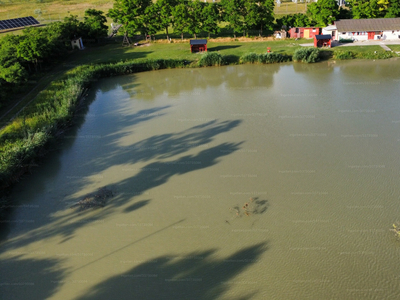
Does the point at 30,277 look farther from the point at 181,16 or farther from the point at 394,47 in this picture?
the point at 394,47

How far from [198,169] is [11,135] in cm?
1037

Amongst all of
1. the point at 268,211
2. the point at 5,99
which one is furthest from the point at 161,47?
the point at 268,211

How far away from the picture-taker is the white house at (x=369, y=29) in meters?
33.4

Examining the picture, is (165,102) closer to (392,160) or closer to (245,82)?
(245,82)

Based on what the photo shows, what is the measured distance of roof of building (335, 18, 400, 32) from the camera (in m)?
33.4

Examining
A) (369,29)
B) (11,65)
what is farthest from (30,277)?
(369,29)

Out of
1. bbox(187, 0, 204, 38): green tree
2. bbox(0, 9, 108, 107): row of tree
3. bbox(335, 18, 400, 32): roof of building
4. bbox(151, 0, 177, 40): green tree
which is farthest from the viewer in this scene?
bbox(151, 0, 177, 40): green tree

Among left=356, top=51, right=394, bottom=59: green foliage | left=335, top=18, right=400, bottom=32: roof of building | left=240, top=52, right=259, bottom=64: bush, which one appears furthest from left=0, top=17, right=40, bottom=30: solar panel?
left=356, top=51, right=394, bottom=59: green foliage

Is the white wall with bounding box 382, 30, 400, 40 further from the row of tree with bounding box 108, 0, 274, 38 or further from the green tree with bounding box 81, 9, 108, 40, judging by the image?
the green tree with bounding box 81, 9, 108, 40

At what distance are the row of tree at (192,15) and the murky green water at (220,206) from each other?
1728 cm

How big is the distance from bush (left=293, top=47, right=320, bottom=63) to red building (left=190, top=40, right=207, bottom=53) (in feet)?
30.6

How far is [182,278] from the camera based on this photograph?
10.4 metres

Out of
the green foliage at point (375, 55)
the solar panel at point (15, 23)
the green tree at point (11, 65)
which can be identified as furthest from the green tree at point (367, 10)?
the solar panel at point (15, 23)

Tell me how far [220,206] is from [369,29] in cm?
3002
